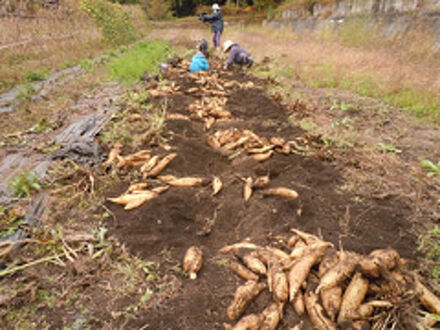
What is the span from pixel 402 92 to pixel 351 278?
5.02 m

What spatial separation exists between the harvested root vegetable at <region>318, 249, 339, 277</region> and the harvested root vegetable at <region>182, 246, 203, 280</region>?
0.83m

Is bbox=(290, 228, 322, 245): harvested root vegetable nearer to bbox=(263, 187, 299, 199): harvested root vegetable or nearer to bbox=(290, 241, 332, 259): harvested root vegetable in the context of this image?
bbox=(290, 241, 332, 259): harvested root vegetable

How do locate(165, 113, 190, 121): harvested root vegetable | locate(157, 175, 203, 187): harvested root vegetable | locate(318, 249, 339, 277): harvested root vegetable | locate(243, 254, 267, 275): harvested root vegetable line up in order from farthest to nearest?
locate(165, 113, 190, 121): harvested root vegetable, locate(157, 175, 203, 187): harvested root vegetable, locate(243, 254, 267, 275): harvested root vegetable, locate(318, 249, 339, 277): harvested root vegetable

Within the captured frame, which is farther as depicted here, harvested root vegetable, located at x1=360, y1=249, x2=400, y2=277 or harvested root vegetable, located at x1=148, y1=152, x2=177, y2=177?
harvested root vegetable, located at x1=148, y1=152, x2=177, y2=177

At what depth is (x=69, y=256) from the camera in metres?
1.84

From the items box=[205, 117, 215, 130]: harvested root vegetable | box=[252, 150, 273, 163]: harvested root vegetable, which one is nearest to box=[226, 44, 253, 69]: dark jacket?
box=[205, 117, 215, 130]: harvested root vegetable

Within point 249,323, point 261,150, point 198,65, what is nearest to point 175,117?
Answer: point 261,150

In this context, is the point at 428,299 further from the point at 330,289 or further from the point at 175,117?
the point at 175,117

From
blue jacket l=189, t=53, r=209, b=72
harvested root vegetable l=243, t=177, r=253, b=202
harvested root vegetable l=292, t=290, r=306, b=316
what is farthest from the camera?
blue jacket l=189, t=53, r=209, b=72

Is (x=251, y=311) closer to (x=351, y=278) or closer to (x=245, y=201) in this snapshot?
(x=351, y=278)

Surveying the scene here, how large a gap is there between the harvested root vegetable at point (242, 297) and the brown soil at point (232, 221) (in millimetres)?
51

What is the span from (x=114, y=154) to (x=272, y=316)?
253 centimetres

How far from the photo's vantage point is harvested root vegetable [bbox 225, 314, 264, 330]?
134 cm

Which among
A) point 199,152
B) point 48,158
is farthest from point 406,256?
point 48,158
